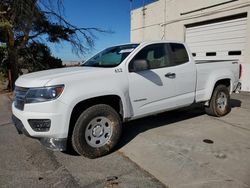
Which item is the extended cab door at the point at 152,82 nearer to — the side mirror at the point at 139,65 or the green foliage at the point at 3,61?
the side mirror at the point at 139,65

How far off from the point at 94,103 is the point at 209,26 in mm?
10129

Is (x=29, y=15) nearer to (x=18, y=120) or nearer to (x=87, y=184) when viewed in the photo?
(x=18, y=120)

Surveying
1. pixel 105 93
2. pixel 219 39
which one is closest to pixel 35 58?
pixel 219 39

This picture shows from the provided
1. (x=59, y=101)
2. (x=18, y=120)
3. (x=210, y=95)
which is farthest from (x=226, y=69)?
(x=18, y=120)

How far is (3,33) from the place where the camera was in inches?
480

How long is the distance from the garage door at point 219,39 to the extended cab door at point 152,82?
23.4 feet

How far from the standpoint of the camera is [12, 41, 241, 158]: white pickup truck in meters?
3.66

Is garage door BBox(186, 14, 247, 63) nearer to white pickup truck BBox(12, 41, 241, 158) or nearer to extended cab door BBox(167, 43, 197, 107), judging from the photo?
white pickup truck BBox(12, 41, 241, 158)

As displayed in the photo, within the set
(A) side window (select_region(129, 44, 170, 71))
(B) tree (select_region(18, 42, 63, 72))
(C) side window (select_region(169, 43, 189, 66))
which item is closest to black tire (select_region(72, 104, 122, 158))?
(A) side window (select_region(129, 44, 170, 71))

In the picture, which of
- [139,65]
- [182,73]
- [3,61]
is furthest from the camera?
[3,61]

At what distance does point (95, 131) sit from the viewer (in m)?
4.08

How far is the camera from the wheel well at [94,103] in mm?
3957

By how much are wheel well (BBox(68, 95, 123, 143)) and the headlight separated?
42 cm

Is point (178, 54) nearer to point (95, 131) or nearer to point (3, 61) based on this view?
point (95, 131)
